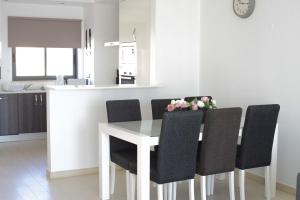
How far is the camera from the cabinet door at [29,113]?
22.8 feet

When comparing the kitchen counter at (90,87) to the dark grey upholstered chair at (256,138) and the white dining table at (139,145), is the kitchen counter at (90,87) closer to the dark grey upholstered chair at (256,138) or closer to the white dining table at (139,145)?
the white dining table at (139,145)

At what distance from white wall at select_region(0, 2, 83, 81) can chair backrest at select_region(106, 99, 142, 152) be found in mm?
3894

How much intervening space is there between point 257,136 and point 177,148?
95 centimetres

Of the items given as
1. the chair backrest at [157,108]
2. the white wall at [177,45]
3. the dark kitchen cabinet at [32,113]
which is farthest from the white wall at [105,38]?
the chair backrest at [157,108]

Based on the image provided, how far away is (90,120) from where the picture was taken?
201 inches

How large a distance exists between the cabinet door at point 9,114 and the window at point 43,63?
107 centimetres

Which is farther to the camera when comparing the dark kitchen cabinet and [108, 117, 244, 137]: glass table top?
the dark kitchen cabinet

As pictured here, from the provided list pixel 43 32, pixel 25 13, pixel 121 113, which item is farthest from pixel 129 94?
pixel 25 13

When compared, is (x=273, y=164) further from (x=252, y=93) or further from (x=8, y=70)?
(x=8, y=70)

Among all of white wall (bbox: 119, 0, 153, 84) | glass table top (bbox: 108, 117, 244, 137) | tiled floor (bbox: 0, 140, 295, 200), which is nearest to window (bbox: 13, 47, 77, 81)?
white wall (bbox: 119, 0, 153, 84)

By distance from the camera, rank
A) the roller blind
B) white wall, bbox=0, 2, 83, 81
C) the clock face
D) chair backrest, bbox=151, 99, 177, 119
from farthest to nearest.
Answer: the roller blind < white wall, bbox=0, 2, 83, 81 < the clock face < chair backrest, bbox=151, 99, 177, 119

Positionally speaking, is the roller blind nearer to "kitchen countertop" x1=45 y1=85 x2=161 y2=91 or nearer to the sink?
the sink

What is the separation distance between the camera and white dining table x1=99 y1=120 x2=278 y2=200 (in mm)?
3439

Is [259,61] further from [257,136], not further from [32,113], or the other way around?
[32,113]
